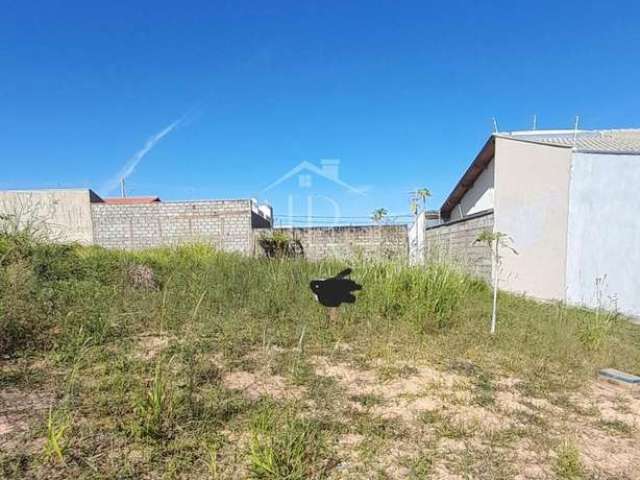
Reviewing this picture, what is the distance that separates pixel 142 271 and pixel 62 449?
3.52 metres

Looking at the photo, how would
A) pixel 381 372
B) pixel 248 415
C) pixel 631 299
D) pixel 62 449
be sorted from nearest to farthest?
pixel 62 449 → pixel 248 415 → pixel 381 372 → pixel 631 299

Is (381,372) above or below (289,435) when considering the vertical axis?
below

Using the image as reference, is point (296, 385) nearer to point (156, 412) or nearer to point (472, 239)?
point (156, 412)

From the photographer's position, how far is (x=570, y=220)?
640 cm

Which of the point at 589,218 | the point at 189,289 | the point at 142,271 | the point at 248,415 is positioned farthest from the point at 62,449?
the point at 589,218

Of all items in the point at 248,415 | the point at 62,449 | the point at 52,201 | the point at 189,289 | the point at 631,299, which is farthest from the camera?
the point at 52,201

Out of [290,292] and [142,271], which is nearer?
[290,292]

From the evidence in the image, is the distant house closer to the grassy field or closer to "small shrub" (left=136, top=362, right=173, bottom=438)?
the grassy field

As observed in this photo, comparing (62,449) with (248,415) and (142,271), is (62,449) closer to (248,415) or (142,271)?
(248,415)

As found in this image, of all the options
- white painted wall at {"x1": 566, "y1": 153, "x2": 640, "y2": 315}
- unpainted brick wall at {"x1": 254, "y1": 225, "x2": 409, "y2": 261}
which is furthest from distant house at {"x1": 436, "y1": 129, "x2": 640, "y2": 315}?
unpainted brick wall at {"x1": 254, "y1": 225, "x2": 409, "y2": 261}

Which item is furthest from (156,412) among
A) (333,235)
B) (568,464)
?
(333,235)

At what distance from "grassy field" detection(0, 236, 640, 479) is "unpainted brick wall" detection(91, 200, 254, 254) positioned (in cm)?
610

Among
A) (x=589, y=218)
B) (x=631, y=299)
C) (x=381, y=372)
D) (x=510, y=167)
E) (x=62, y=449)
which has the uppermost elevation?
(x=510, y=167)

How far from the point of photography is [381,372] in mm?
2379
